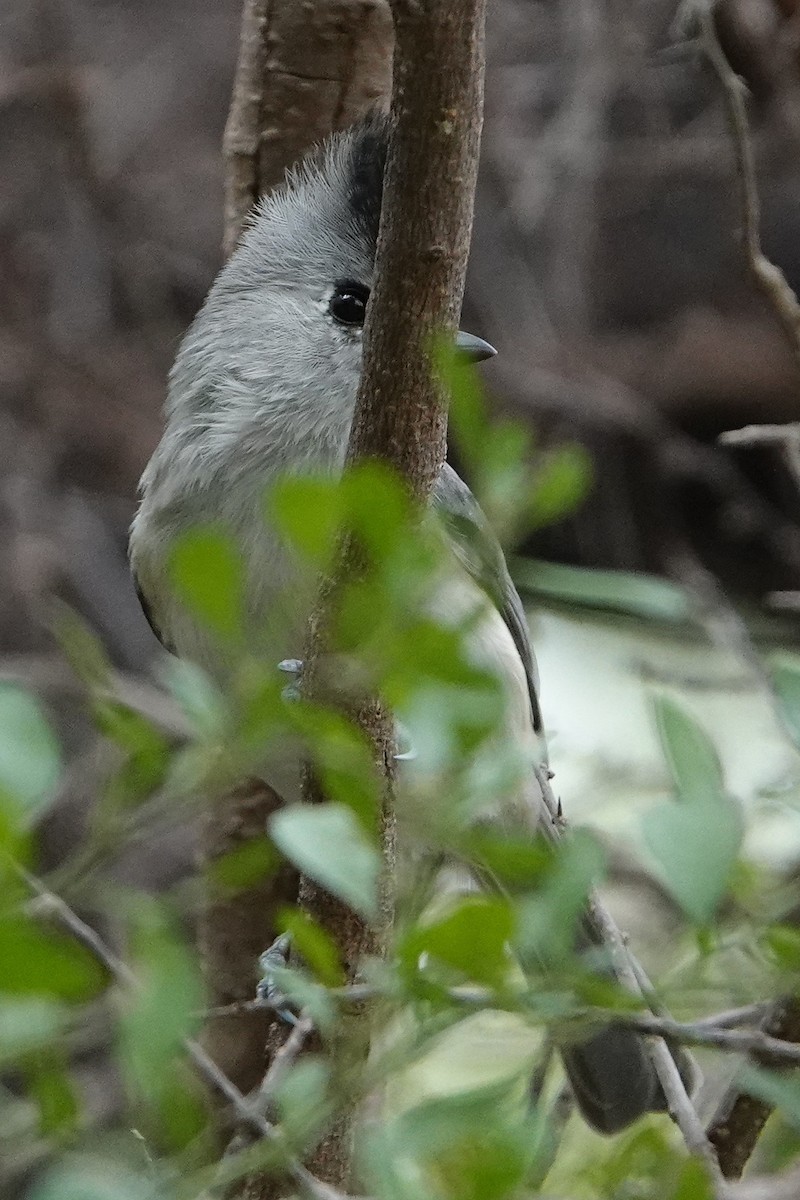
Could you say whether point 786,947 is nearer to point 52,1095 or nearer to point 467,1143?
point 467,1143

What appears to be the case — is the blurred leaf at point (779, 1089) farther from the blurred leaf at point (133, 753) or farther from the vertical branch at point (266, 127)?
the vertical branch at point (266, 127)

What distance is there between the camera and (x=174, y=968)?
65 cm

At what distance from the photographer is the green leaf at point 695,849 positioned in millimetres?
665

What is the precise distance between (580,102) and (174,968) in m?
2.66

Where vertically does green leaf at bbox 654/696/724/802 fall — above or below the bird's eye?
above

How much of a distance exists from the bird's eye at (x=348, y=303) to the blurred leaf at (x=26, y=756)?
1.46 m

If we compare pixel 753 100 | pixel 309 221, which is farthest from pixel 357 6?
pixel 753 100

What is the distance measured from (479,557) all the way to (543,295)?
2.01 metres

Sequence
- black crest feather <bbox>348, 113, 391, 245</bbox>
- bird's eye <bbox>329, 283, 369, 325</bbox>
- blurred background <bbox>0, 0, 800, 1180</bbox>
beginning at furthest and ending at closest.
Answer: blurred background <bbox>0, 0, 800, 1180</bbox> < bird's eye <bbox>329, 283, 369, 325</bbox> < black crest feather <bbox>348, 113, 391, 245</bbox>

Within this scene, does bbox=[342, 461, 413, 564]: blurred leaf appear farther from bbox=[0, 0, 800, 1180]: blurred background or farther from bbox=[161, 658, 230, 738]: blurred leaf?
bbox=[0, 0, 800, 1180]: blurred background

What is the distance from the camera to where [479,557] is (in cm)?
162

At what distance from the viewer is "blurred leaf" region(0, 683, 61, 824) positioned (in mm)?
654

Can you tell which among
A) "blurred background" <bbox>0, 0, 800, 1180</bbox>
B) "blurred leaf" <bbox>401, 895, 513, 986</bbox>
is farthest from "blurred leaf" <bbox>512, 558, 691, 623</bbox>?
"blurred background" <bbox>0, 0, 800, 1180</bbox>

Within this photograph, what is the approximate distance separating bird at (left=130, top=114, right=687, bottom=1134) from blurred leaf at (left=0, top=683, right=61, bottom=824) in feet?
3.63
